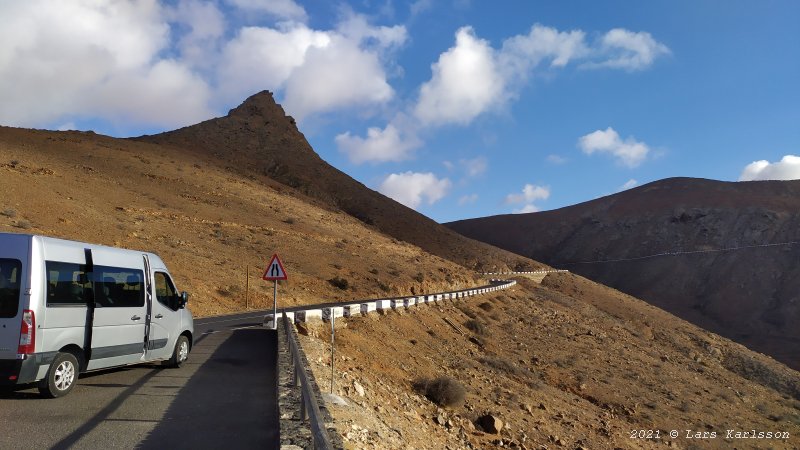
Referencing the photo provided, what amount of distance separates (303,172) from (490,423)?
69493 mm

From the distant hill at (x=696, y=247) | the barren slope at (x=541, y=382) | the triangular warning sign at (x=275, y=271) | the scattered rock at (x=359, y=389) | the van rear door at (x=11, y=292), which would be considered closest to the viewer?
the van rear door at (x=11, y=292)

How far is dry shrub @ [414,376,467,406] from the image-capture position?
14.2m

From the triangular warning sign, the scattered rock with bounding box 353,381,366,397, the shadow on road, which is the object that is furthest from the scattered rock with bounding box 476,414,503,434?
the triangular warning sign

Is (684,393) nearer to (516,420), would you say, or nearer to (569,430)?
(569,430)

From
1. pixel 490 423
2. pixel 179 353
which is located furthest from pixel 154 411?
pixel 490 423

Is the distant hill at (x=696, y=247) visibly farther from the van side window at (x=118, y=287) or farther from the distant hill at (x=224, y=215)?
the van side window at (x=118, y=287)

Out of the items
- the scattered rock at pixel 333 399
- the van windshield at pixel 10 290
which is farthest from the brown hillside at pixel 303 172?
the van windshield at pixel 10 290


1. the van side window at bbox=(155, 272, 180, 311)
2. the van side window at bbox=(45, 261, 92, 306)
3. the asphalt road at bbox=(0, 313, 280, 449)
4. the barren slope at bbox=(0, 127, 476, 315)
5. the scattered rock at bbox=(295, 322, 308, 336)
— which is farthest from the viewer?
the barren slope at bbox=(0, 127, 476, 315)

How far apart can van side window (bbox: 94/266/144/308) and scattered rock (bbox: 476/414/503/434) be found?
7894mm

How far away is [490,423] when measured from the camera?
1358 centimetres

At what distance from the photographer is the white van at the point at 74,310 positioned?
300 inches

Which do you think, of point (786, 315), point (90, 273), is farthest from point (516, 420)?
point (786, 315)

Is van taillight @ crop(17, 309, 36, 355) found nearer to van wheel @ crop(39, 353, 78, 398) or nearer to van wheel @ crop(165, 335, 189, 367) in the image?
van wheel @ crop(39, 353, 78, 398)

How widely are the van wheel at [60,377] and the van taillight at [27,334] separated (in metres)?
0.57
